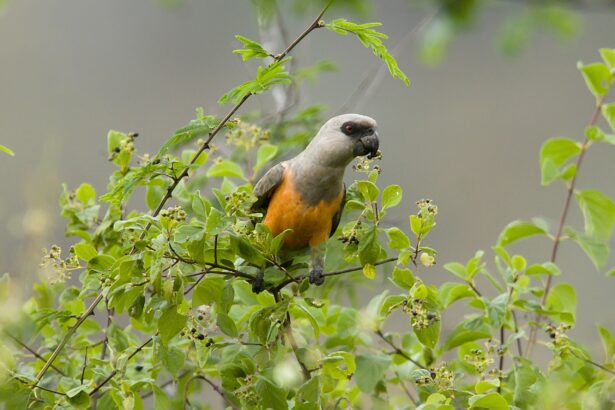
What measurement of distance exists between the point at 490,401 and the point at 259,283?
2.62ft

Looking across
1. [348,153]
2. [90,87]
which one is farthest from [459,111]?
[348,153]

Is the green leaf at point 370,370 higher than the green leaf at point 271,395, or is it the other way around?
the green leaf at point 370,370

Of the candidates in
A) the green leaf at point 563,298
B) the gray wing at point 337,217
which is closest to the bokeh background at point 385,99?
the gray wing at point 337,217

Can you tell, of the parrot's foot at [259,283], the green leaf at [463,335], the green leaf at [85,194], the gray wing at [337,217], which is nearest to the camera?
the parrot's foot at [259,283]

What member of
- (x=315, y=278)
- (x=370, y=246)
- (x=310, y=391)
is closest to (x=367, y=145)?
(x=315, y=278)

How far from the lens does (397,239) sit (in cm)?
236

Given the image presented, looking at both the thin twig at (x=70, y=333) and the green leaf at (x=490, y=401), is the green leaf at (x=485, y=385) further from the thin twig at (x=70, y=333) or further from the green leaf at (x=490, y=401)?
the thin twig at (x=70, y=333)

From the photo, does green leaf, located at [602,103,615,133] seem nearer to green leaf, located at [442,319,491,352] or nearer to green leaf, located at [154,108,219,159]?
green leaf, located at [442,319,491,352]

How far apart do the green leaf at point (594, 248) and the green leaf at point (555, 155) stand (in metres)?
0.21

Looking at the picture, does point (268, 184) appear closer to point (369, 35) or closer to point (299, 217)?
point (299, 217)

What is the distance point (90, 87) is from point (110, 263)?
24.2 ft

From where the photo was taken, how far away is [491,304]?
2.67 m

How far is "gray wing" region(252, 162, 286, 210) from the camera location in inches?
135

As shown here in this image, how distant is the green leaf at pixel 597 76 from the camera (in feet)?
9.74
